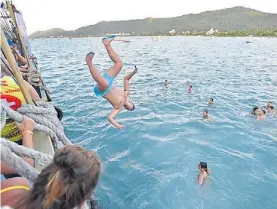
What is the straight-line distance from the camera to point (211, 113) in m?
14.0

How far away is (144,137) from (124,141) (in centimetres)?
86

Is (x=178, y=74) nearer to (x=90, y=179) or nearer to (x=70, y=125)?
(x=70, y=125)

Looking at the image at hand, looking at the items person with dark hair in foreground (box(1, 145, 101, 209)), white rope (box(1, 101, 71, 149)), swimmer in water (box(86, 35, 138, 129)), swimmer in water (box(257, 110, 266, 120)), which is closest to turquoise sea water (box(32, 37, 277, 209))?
swimmer in water (box(257, 110, 266, 120))

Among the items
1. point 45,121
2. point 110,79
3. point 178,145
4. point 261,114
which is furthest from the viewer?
point 261,114

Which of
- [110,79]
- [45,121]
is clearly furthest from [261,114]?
[45,121]

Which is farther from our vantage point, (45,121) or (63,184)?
(45,121)

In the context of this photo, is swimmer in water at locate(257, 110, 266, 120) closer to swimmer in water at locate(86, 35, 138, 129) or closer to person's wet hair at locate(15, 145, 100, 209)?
swimmer in water at locate(86, 35, 138, 129)

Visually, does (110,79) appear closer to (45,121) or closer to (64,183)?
(45,121)

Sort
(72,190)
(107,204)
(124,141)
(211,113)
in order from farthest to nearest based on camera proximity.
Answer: (211,113) → (124,141) → (107,204) → (72,190)

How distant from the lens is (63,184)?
1.91 m

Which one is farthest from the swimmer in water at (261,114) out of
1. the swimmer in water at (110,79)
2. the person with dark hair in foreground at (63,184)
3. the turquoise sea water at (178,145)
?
the person with dark hair in foreground at (63,184)

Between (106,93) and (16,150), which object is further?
(106,93)

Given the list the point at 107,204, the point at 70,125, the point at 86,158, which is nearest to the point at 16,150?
the point at 86,158

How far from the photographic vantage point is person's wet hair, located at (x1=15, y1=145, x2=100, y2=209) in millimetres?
1898
